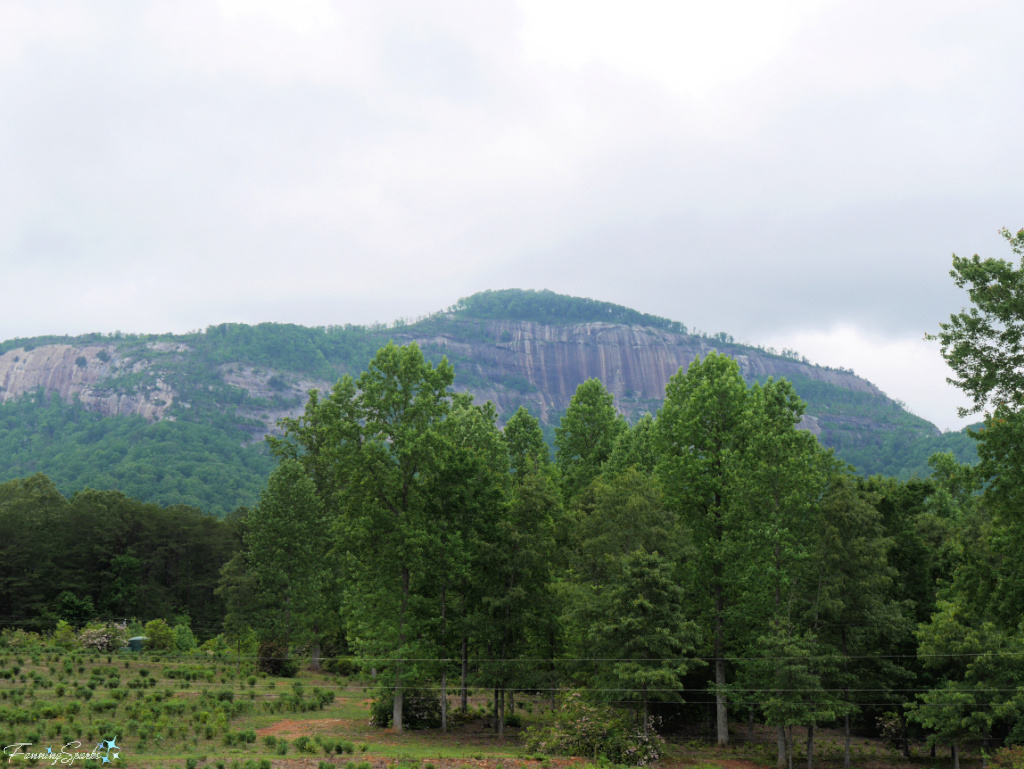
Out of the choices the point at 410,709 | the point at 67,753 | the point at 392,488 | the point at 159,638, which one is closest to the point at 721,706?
the point at 410,709

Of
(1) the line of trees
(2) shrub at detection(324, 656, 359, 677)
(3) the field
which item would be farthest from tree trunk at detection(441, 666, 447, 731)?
(2) shrub at detection(324, 656, 359, 677)

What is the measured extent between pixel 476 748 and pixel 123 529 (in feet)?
181

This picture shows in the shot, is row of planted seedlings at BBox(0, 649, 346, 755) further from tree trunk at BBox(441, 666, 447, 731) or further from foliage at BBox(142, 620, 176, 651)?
tree trunk at BBox(441, 666, 447, 731)

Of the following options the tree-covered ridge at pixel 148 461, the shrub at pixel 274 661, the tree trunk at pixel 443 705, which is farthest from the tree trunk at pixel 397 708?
the tree-covered ridge at pixel 148 461

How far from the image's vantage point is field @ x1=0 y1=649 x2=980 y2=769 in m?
23.1

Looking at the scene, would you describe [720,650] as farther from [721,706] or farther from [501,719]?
[501,719]

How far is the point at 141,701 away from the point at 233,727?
4.43m

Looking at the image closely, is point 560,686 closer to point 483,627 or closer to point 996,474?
point 483,627

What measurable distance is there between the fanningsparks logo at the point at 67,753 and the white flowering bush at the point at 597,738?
14.2 m

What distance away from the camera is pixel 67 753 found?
69.5 feet

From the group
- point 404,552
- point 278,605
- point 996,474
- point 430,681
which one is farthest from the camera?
point 278,605

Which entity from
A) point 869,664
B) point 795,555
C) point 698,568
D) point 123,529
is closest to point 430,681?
point 698,568

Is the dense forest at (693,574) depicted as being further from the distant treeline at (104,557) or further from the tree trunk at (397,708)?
the distant treeline at (104,557)

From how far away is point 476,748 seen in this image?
2777cm
